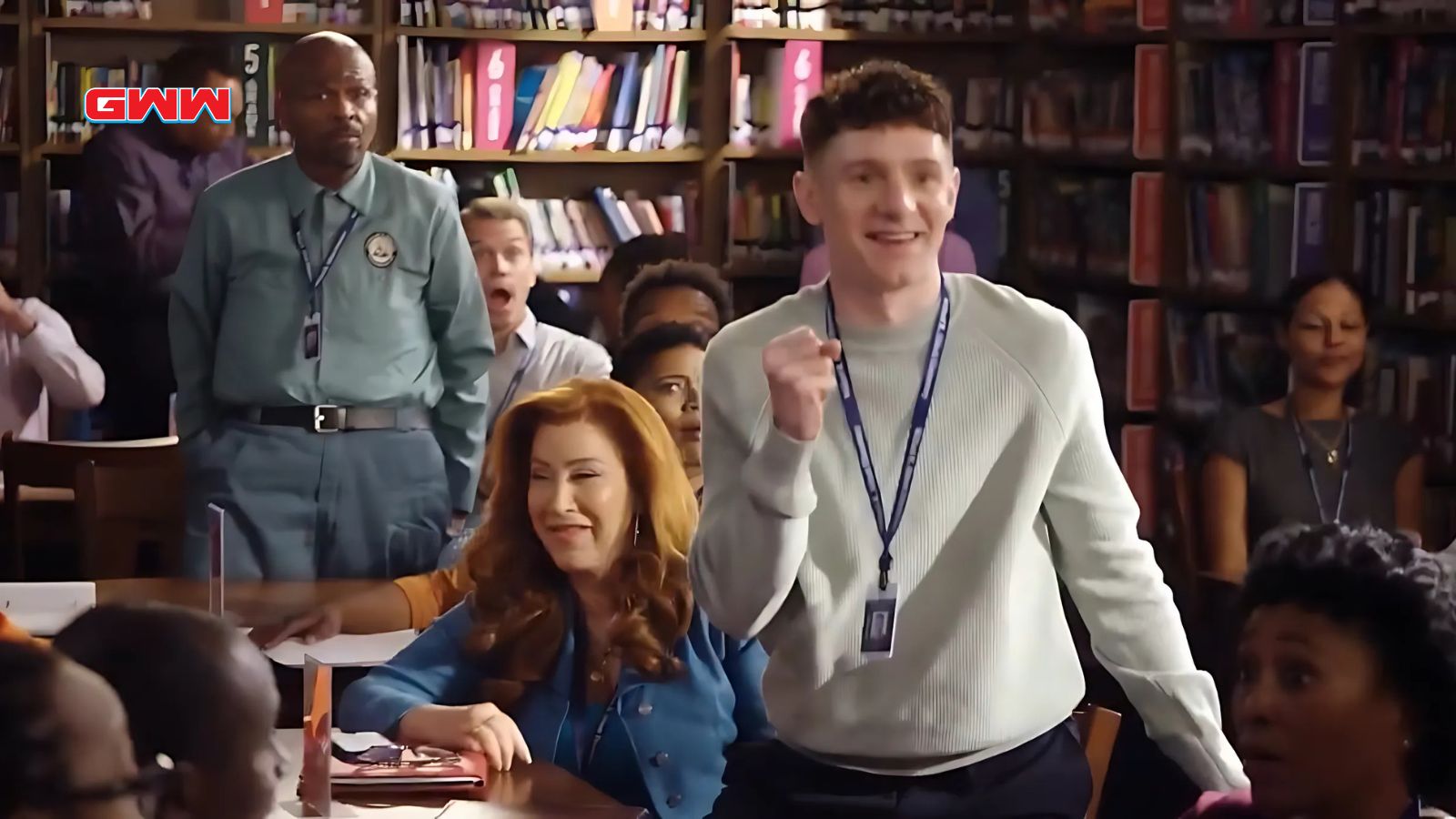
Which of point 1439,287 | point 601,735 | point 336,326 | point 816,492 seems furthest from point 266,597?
point 1439,287

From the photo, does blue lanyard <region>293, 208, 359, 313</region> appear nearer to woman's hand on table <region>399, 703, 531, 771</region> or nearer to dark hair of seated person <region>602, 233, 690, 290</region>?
dark hair of seated person <region>602, 233, 690, 290</region>

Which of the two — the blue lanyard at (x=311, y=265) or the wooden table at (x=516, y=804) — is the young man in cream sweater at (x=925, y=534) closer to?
the wooden table at (x=516, y=804)

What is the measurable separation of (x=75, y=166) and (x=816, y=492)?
485cm

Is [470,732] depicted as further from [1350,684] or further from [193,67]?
[193,67]

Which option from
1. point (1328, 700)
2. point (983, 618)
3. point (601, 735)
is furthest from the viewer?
point (601, 735)

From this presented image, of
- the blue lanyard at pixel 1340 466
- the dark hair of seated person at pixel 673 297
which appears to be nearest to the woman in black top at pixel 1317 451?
the blue lanyard at pixel 1340 466

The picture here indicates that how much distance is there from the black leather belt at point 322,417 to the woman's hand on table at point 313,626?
86cm

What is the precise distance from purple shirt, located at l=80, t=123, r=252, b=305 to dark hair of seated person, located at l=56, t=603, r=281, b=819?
5.24 metres

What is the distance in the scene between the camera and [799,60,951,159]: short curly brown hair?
74.1 inches

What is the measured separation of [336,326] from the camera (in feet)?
12.9

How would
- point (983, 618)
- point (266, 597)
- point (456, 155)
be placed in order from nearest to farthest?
1. point (983, 618)
2. point (266, 597)
3. point (456, 155)

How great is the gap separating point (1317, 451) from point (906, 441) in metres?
2.65

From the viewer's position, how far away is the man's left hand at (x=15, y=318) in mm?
5066

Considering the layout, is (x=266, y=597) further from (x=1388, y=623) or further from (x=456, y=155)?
(x=456, y=155)
